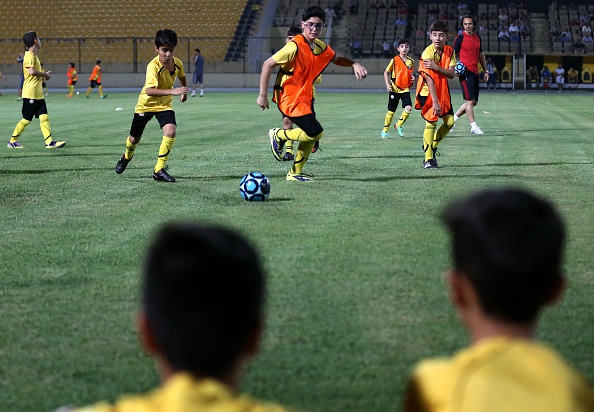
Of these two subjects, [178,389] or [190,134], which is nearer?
[178,389]

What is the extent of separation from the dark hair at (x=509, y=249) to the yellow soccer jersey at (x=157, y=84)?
980 centimetres

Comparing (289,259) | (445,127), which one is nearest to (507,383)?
(289,259)

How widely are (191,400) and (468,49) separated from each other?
18709mm

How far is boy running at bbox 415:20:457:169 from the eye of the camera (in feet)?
42.8

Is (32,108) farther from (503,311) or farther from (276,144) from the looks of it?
(503,311)

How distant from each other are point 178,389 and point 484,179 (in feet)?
34.0

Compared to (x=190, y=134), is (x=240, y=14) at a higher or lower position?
higher

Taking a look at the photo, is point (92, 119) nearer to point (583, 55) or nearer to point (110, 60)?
point (110, 60)

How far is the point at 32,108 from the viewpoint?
1739 cm

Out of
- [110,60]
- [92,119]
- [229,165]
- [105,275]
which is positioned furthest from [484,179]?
[110,60]

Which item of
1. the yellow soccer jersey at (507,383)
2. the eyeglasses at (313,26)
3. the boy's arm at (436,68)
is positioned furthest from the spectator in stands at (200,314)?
the boy's arm at (436,68)

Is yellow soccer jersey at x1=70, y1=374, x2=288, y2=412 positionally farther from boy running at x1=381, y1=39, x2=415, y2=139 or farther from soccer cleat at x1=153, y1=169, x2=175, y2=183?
boy running at x1=381, y1=39, x2=415, y2=139

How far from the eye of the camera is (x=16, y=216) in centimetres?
918

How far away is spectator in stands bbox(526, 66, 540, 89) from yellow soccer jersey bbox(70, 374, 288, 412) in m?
55.9
